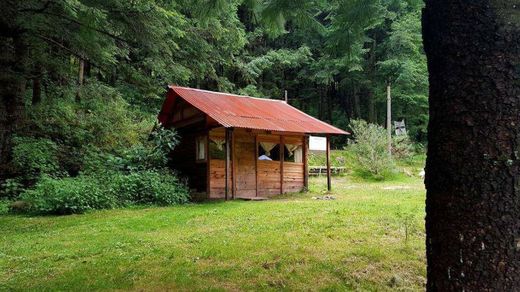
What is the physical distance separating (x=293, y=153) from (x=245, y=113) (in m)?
2.54

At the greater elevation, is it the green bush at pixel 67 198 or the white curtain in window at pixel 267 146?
the white curtain in window at pixel 267 146

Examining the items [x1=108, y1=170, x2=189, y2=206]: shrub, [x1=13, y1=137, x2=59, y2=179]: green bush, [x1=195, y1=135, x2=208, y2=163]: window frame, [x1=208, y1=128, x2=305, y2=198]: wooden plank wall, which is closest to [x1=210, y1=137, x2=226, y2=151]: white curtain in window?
[x1=208, y1=128, x2=305, y2=198]: wooden plank wall

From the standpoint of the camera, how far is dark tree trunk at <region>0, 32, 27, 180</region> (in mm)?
9258

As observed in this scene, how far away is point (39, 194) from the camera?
10.4 meters

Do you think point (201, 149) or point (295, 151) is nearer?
point (201, 149)

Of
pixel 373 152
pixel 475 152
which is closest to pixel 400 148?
pixel 373 152

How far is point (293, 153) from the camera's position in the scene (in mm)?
15023

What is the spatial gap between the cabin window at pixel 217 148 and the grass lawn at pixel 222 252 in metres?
4.66

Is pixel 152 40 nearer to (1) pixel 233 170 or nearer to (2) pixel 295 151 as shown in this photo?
(1) pixel 233 170

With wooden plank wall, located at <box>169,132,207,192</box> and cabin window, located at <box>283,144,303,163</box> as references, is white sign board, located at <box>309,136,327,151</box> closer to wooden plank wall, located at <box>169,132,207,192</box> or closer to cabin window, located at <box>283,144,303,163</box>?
cabin window, located at <box>283,144,303,163</box>

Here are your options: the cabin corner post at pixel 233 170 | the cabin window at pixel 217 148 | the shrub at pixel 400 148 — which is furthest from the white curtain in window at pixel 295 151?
the shrub at pixel 400 148

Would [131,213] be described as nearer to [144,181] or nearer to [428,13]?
[144,181]

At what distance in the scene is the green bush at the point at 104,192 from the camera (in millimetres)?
9914

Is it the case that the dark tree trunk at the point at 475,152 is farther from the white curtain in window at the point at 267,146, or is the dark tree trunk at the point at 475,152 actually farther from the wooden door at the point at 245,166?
the white curtain in window at the point at 267,146
